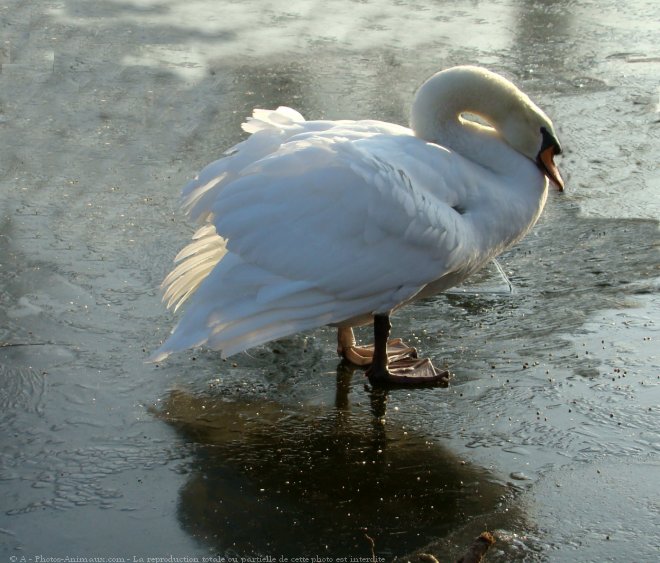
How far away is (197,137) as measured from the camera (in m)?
7.71

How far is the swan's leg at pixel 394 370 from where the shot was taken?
4.83 m

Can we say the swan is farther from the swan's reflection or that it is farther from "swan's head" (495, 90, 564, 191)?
the swan's reflection

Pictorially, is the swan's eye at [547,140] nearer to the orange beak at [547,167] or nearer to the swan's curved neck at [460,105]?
the orange beak at [547,167]

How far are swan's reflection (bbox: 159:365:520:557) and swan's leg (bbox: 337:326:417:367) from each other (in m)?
0.34

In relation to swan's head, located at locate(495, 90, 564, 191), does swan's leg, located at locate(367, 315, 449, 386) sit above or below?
below

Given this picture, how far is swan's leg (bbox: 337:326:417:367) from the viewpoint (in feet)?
16.5

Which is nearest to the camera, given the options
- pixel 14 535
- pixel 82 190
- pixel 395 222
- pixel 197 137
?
pixel 14 535

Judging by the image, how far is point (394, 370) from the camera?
4.87 m

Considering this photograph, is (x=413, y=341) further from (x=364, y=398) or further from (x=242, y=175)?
(x=242, y=175)

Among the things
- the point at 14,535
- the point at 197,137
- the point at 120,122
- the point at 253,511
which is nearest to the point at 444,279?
the point at 253,511

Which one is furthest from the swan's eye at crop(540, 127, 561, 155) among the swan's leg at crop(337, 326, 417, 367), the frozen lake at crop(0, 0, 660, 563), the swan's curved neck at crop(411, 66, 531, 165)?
the swan's leg at crop(337, 326, 417, 367)

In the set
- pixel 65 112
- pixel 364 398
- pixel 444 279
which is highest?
pixel 444 279

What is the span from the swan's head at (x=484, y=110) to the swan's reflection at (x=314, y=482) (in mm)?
1353

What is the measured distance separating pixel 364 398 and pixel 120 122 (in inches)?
158
